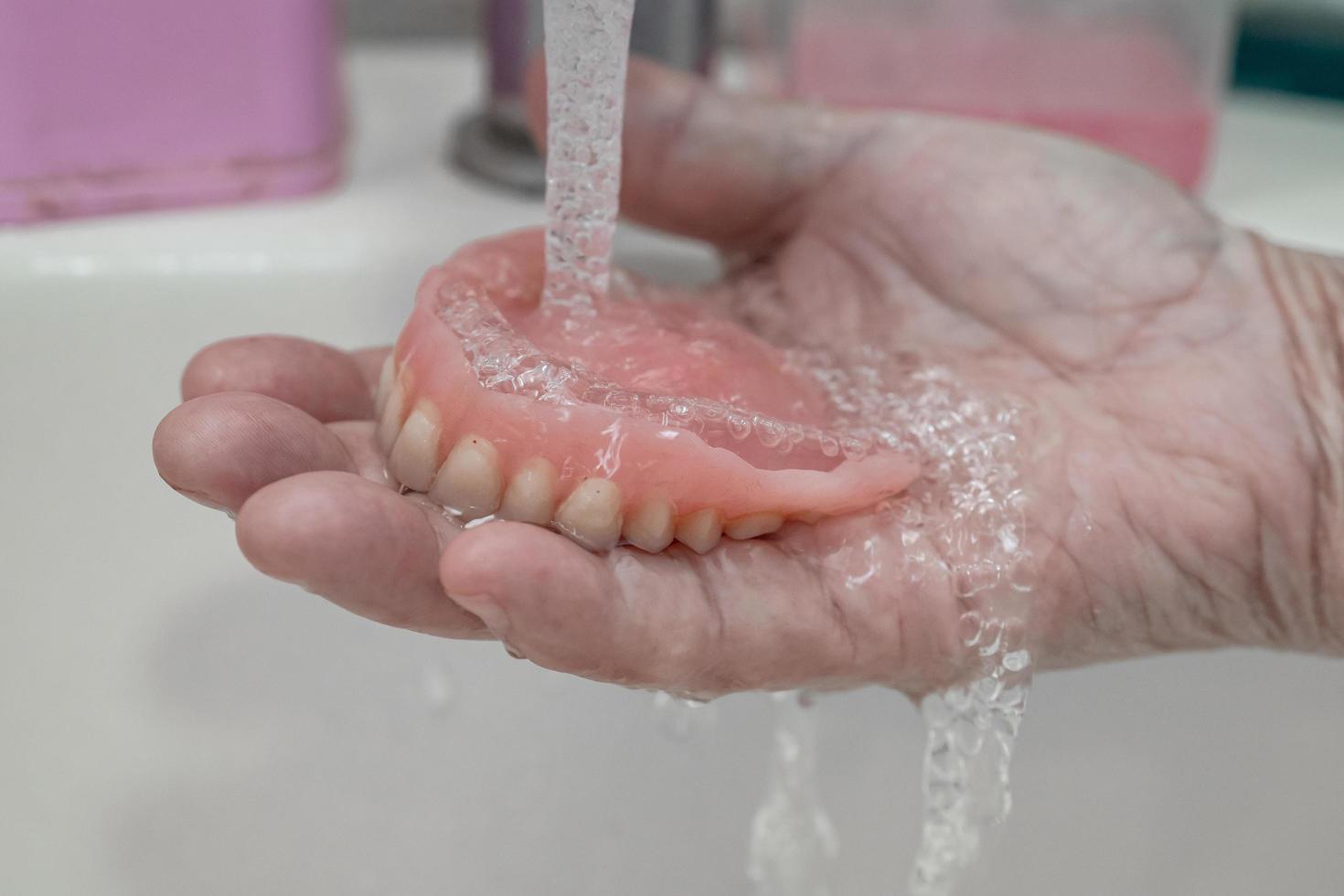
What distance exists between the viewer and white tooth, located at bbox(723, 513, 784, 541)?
528mm

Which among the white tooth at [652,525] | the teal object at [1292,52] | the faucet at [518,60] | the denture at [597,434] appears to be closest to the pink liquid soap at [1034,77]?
the faucet at [518,60]

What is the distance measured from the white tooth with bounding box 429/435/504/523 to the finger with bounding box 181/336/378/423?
91 mm

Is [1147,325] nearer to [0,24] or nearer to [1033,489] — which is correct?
[1033,489]

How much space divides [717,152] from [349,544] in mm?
387

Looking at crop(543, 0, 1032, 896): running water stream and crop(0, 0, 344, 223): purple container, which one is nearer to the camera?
crop(543, 0, 1032, 896): running water stream

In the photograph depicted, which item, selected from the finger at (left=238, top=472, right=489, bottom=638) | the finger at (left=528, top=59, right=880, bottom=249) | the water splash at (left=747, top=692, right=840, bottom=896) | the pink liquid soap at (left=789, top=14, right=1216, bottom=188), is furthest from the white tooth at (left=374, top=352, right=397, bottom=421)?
the pink liquid soap at (left=789, top=14, right=1216, bottom=188)

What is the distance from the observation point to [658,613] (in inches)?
19.0

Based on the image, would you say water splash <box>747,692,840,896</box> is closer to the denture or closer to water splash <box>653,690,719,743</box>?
water splash <box>653,690,719,743</box>

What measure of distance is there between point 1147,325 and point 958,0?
0.33m

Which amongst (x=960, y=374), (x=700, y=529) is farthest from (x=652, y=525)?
(x=960, y=374)

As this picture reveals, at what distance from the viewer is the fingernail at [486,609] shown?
43 centimetres

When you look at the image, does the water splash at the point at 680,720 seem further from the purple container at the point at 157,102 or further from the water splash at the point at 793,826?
the purple container at the point at 157,102

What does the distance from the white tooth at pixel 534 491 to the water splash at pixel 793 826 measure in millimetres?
341

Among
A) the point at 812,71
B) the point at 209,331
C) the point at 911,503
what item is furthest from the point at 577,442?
the point at 812,71
